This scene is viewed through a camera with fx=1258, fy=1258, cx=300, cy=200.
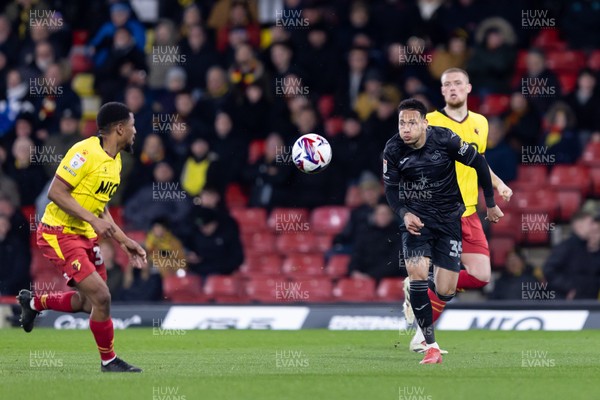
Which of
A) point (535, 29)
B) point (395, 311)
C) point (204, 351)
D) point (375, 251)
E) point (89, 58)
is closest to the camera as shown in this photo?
point (204, 351)

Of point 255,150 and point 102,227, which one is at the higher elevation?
point 102,227

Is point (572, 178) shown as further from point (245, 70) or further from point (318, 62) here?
point (245, 70)

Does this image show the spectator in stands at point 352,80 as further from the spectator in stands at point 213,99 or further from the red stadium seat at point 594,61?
the red stadium seat at point 594,61

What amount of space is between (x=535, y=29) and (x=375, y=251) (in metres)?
4.76

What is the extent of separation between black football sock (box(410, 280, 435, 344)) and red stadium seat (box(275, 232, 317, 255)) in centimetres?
691

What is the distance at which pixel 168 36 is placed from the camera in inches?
762

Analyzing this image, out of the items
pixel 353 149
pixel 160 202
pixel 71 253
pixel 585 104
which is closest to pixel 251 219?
pixel 160 202

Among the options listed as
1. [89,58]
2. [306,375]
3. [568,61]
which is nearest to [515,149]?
[568,61]

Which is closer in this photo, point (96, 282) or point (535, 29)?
point (96, 282)

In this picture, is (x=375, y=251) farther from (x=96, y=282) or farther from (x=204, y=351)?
(x=96, y=282)

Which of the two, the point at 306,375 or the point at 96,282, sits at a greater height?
the point at 96,282

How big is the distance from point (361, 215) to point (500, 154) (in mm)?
2088

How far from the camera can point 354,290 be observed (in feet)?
54.0

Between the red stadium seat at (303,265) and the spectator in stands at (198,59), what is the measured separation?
3.30m
